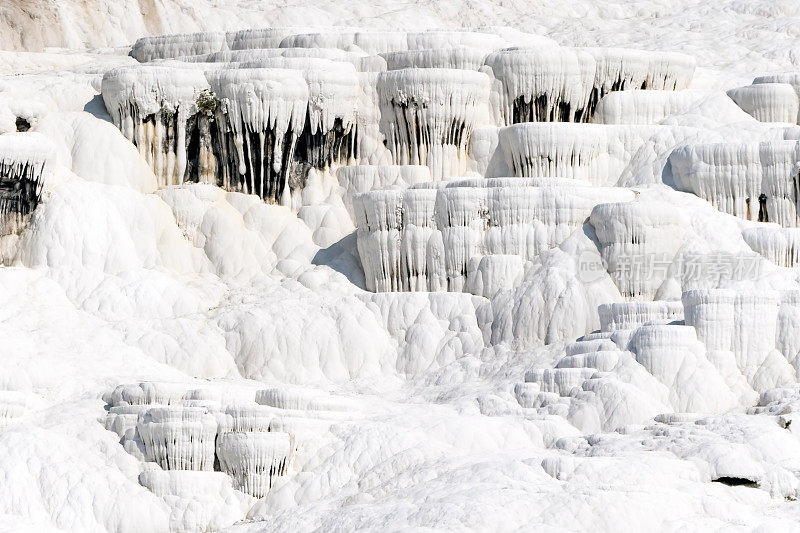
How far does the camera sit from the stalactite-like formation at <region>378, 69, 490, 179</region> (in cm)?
5059

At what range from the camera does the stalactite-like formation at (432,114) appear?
166 ft

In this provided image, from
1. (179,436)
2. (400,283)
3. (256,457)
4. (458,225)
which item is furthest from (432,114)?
(179,436)

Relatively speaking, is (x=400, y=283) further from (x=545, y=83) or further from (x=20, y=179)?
(x=20, y=179)

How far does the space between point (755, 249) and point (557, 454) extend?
11.3 m

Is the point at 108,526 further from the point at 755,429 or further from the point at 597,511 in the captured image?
the point at 755,429

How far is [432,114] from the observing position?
5062 cm

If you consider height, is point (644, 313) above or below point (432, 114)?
below

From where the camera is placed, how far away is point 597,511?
32500mm

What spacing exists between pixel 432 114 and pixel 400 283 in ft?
21.5

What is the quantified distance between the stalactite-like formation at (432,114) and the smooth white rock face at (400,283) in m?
0.08

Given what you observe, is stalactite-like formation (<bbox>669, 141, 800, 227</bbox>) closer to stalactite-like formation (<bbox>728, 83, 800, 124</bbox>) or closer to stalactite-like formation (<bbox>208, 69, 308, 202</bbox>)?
stalactite-like formation (<bbox>728, 83, 800, 124</bbox>)

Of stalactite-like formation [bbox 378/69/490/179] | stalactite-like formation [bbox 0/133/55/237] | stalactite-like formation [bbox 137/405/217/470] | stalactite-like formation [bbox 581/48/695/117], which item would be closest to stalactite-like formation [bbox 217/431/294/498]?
stalactite-like formation [bbox 137/405/217/470]

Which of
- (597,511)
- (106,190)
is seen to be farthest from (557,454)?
(106,190)

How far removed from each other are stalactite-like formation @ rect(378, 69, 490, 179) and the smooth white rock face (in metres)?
0.08
